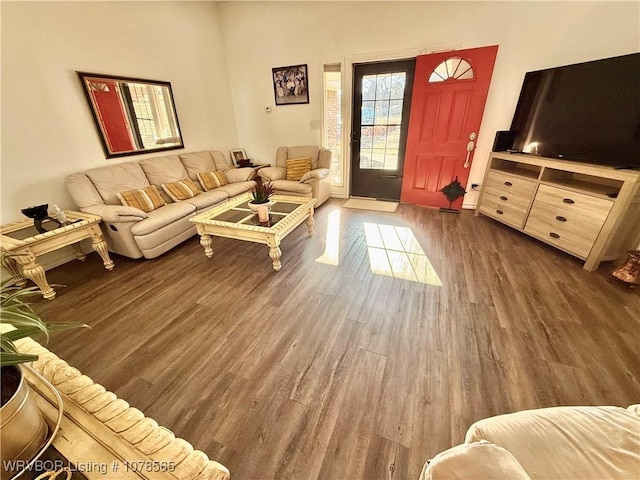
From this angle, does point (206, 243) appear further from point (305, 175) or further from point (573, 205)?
point (573, 205)

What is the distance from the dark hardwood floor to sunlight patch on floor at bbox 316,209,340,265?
16 cm

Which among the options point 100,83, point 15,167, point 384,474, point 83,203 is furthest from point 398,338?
point 100,83

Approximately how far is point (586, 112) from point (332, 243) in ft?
8.57

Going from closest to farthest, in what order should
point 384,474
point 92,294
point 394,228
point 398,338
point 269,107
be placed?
point 384,474 < point 398,338 < point 92,294 < point 394,228 < point 269,107

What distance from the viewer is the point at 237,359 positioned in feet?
4.91

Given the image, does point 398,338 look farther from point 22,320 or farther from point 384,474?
point 22,320

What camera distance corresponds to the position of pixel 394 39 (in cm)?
333

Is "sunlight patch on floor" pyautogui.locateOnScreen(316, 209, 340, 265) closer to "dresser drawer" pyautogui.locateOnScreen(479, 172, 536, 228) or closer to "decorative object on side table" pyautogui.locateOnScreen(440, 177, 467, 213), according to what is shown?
"decorative object on side table" pyautogui.locateOnScreen(440, 177, 467, 213)

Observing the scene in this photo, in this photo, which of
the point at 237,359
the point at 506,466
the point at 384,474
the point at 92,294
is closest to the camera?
the point at 506,466

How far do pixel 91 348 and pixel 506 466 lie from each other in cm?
214

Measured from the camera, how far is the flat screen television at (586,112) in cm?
198

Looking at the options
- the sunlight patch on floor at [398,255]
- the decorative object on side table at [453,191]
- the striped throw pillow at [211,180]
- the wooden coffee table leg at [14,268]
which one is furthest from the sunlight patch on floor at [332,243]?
the wooden coffee table leg at [14,268]

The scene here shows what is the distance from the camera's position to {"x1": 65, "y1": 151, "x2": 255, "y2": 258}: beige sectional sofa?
2403 mm

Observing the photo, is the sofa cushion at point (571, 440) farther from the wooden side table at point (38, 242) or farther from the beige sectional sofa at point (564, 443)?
the wooden side table at point (38, 242)
